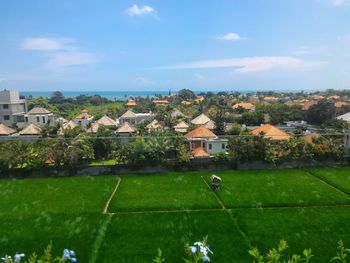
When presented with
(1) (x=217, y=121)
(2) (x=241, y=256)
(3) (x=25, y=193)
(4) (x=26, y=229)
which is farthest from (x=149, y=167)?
(1) (x=217, y=121)

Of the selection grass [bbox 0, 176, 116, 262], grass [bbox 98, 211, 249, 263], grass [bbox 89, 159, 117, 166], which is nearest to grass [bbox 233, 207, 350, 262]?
grass [bbox 98, 211, 249, 263]

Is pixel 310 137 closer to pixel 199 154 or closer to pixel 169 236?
pixel 199 154

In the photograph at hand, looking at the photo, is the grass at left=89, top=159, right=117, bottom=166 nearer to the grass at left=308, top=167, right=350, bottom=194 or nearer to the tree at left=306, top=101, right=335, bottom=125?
the grass at left=308, top=167, right=350, bottom=194

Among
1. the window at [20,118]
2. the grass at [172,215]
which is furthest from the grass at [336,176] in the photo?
the window at [20,118]

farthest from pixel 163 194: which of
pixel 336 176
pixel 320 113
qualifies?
pixel 320 113

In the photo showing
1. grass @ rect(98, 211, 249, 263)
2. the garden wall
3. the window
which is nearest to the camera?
grass @ rect(98, 211, 249, 263)

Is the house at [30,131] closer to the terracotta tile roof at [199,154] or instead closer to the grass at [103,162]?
the grass at [103,162]
